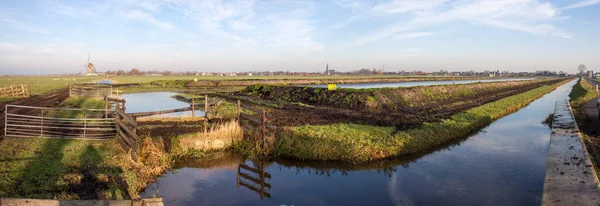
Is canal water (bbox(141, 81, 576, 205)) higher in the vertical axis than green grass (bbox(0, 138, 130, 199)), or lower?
lower

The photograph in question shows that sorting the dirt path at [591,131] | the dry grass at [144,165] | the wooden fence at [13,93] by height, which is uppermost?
the wooden fence at [13,93]

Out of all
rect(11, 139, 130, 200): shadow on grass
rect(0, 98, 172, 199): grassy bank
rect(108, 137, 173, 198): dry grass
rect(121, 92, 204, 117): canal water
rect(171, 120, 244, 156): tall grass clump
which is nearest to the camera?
rect(11, 139, 130, 200): shadow on grass

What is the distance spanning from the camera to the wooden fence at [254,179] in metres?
12.1

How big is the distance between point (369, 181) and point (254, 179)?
399 centimetres

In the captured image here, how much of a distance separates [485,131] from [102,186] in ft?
70.1

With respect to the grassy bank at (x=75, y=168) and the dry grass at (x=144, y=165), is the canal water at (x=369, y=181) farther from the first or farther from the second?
the grassy bank at (x=75, y=168)

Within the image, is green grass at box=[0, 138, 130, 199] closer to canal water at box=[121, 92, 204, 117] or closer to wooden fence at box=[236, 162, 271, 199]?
wooden fence at box=[236, 162, 271, 199]

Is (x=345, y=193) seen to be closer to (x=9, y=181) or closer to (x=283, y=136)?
(x=283, y=136)

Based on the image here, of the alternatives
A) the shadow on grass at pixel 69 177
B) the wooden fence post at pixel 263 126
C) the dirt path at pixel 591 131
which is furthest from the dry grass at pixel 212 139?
the dirt path at pixel 591 131

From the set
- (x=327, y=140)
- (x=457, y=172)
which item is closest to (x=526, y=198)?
(x=457, y=172)

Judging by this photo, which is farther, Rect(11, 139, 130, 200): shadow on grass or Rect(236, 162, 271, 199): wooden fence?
Rect(236, 162, 271, 199): wooden fence

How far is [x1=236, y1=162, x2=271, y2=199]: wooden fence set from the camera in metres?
12.1

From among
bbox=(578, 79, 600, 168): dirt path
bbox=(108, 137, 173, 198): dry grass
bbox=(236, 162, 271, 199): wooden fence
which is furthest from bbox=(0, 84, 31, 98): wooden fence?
bbox=(578, 79, 600, 168): dirt path

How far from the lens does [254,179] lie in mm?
12867
